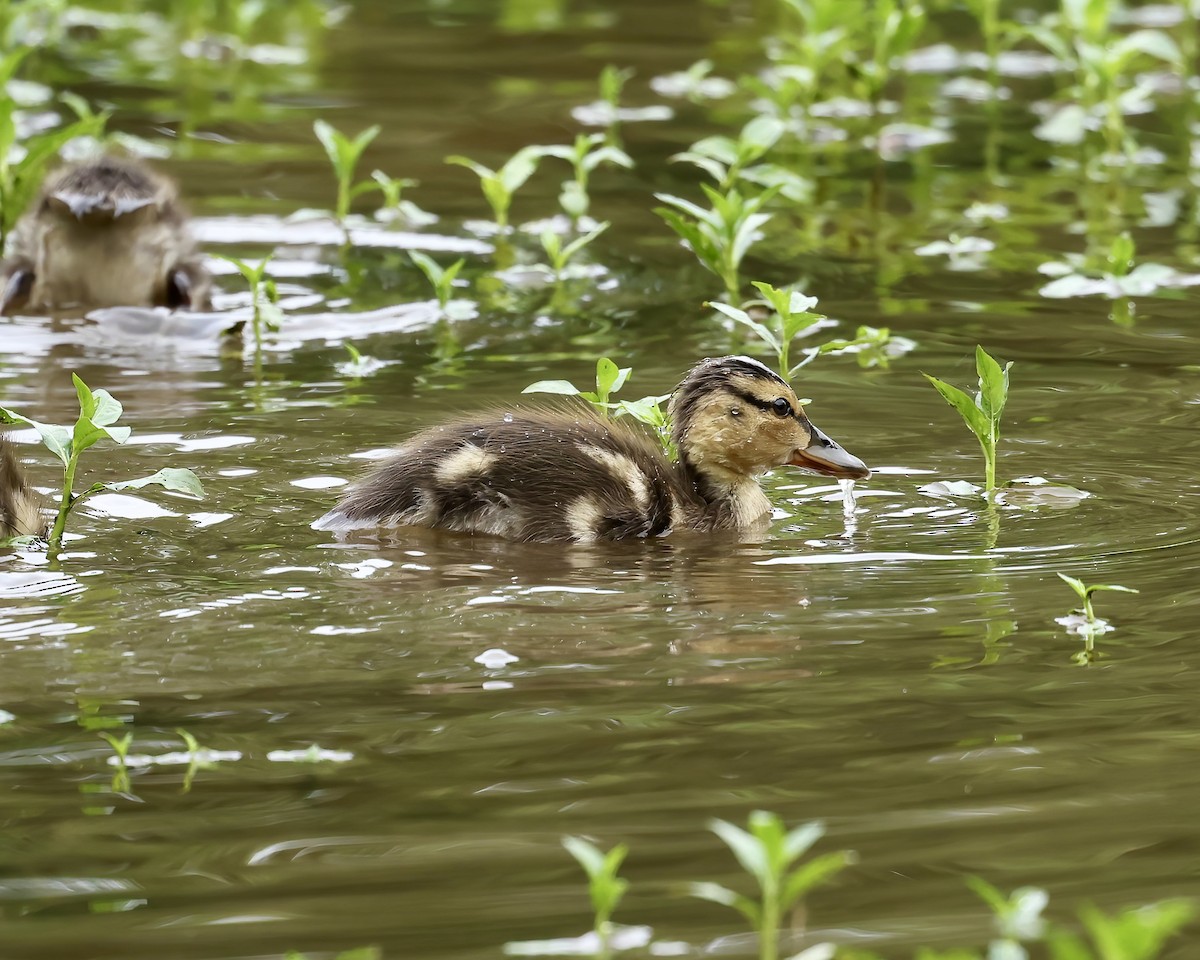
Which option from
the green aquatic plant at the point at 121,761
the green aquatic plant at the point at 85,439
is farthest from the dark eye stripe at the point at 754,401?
the green aquatic plant at the point at 121,761

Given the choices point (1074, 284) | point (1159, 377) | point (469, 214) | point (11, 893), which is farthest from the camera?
point (469, 214)

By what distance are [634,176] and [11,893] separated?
7584 millimetres

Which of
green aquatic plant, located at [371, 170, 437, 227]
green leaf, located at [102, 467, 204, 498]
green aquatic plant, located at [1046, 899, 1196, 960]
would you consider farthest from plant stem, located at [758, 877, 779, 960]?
green aquatic plant, located at [371, 170, 437, 227]

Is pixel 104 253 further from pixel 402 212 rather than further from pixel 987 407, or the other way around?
pixel 987 407

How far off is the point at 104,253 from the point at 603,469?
3689 mm

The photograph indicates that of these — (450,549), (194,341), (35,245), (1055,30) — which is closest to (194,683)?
(450,549)

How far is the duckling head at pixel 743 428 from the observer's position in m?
5.98

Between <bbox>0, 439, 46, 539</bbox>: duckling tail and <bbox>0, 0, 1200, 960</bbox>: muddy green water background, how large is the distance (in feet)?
0.50

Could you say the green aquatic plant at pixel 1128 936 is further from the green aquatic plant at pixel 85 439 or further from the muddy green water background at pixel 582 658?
the green aquatic plant at pixel 85 439

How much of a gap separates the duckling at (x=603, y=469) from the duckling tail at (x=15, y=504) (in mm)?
719

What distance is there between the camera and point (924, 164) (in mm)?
10820

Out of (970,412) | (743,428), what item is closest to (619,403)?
(743,428)

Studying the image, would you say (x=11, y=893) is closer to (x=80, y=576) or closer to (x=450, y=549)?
(x=80, y=576)

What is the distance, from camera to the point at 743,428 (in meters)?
5.99
